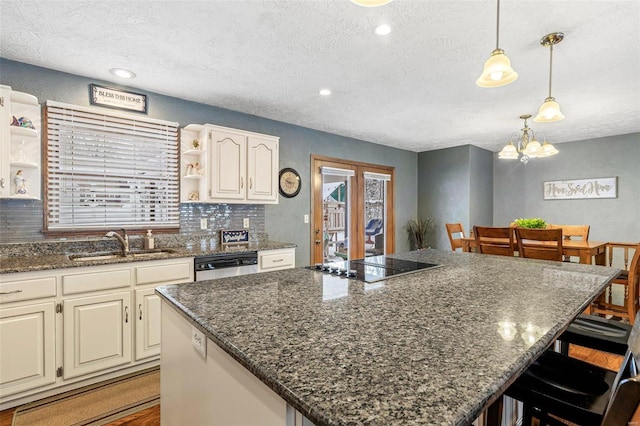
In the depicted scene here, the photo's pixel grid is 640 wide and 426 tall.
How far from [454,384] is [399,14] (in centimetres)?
197

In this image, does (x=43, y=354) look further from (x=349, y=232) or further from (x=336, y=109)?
(x=349, y=232)

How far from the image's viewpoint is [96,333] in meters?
2.29

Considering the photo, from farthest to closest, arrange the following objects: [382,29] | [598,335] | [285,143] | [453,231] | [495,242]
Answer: [453,231] → [285,143] → [495,242] → [382,29] → [598,335]

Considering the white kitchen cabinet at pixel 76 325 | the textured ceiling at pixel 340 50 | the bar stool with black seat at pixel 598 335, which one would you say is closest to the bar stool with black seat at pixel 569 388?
the bar stool with black seat at pixel 598 335

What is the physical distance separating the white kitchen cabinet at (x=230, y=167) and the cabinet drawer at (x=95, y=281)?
104 centimetres

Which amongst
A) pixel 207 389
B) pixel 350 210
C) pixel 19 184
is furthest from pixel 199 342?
pixel 350 210

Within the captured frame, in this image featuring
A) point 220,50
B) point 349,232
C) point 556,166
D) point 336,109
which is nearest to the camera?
point 220,50

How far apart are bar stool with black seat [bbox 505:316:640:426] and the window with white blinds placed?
308 cm

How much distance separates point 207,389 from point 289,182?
126 inches

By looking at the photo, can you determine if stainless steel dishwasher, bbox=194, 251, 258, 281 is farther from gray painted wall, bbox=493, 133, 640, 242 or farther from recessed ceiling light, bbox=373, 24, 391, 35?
gray painted wall, bbox=493, 133, 640, 242

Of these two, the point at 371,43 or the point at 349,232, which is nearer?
the point at 371,43

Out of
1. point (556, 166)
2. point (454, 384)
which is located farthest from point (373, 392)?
point (556, 166)

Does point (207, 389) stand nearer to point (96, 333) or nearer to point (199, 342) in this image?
point (199, 342)

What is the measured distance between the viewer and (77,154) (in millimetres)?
2693
